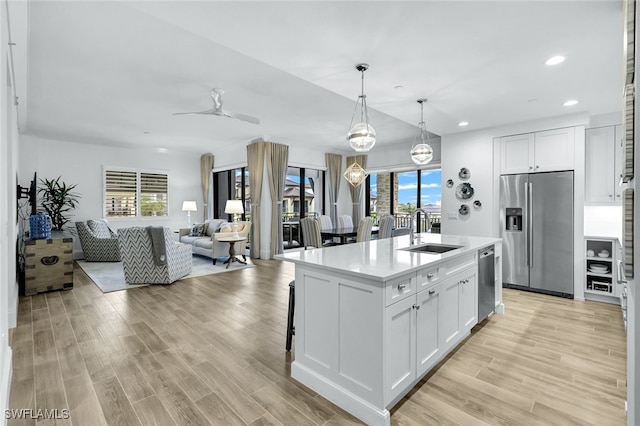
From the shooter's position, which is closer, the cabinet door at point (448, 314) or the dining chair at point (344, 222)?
the cabinet door at point (448, 314)

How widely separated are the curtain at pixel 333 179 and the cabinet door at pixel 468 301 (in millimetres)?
5501

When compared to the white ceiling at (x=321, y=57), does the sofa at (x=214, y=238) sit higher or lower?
lower

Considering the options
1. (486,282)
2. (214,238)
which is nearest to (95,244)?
(214,238)

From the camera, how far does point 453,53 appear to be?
8.61 ft

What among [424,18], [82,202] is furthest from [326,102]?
[82,202]

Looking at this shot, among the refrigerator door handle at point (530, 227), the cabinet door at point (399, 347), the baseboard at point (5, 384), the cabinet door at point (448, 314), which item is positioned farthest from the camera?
the refrigerator door handle at point (530, 227)

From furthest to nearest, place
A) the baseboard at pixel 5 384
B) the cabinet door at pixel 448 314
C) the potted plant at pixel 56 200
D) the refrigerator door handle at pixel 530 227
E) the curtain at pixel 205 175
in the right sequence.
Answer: the curtain at pixel 205 175, the potted plant at pixel 56 200, the refrigerator door handle at pixel 530 227, the cabinet door at pixel 448 314, the baseboard at pixel 5 384

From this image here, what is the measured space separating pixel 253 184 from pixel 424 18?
5289 mm

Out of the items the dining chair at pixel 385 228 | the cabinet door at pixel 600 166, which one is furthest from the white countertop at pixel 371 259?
the dining chair at pixel 385 228

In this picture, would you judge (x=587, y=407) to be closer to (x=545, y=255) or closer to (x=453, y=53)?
(x=453, y=53)

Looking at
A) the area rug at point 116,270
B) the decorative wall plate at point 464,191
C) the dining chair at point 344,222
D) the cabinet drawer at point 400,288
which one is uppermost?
the decorative wall plate at point 464,191

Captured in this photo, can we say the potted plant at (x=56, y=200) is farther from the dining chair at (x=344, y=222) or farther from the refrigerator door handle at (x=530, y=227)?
the refrigerator door handle at (x=530, y=227)

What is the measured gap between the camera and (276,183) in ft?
23.2

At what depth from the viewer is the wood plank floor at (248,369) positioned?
1878mm
